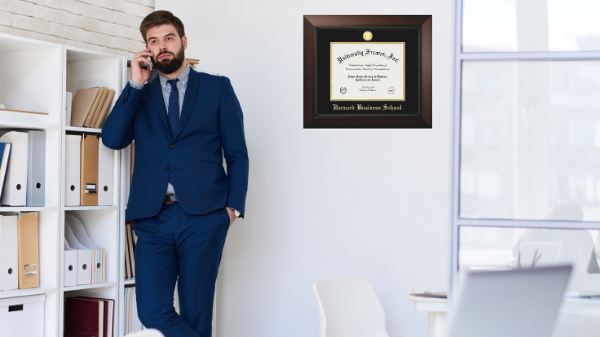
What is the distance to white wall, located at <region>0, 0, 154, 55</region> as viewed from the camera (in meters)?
3.22

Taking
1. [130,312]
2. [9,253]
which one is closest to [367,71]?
[130,312]

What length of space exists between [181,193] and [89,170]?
22.3 inches

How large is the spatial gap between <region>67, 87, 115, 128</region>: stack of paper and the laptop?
2.39m

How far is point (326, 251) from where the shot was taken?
3840mm

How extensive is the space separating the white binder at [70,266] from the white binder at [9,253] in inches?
8.9

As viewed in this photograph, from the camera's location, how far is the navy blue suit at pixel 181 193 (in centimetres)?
275

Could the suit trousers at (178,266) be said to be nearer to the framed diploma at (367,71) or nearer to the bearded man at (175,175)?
the bearded man at (175,175)

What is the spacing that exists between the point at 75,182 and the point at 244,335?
1.57 m

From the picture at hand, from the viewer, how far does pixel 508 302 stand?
1.11 metres

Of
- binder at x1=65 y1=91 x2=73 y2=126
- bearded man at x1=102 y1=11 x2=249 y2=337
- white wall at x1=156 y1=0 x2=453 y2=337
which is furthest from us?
white wall at x1=156 y1=0 x2=453 y2=337

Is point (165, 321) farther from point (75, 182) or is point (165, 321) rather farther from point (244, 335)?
point (244, 335)

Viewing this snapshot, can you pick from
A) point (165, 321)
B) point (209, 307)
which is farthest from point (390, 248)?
point (165, 321)

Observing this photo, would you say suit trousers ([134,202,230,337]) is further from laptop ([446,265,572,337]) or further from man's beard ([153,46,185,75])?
laptop ([446,265,572,337])

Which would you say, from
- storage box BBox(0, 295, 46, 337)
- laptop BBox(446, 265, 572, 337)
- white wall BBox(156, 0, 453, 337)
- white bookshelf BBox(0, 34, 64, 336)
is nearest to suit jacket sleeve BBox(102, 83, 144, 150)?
white bookshelf BBox(0, 34, 64, 336)
